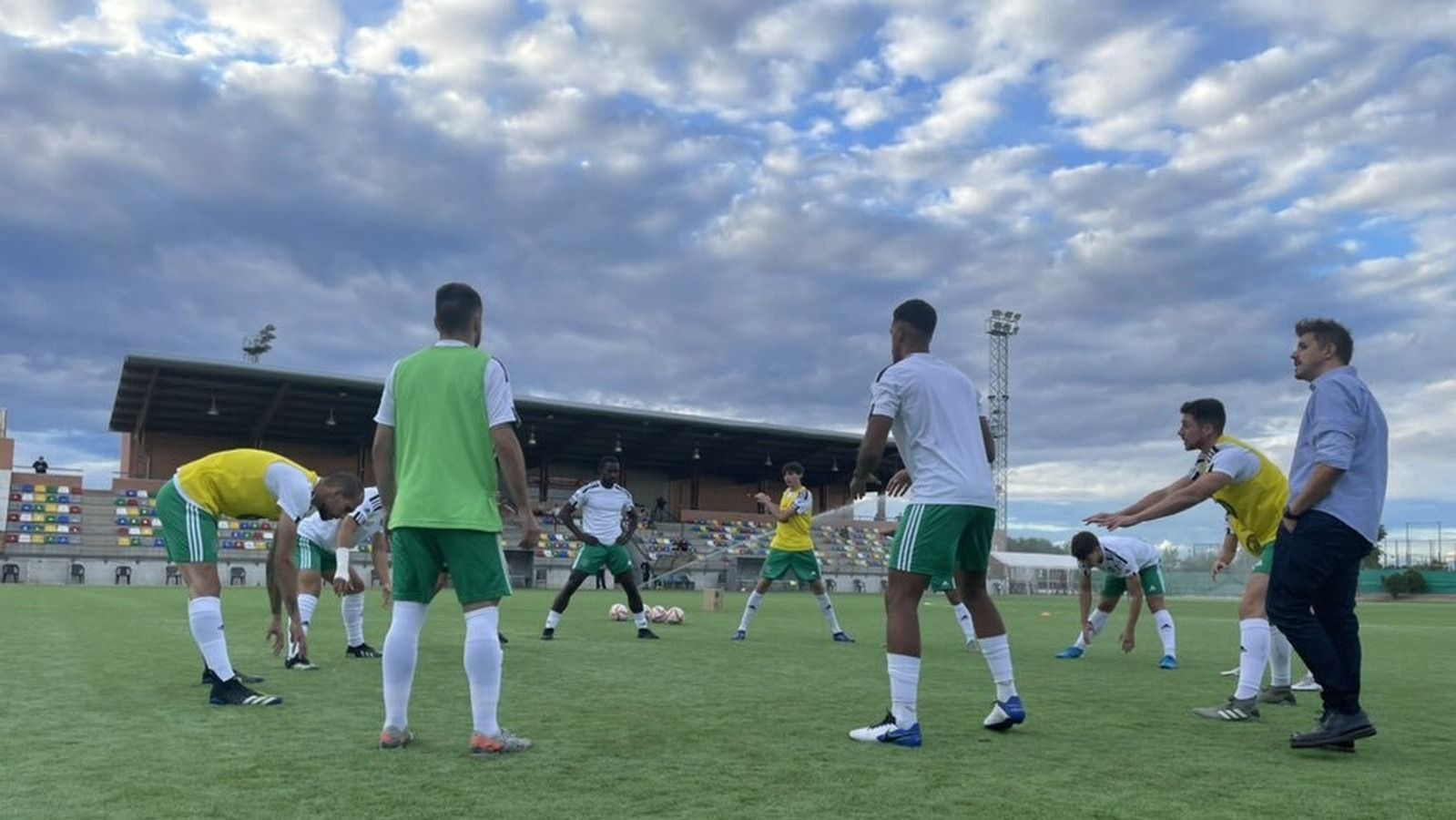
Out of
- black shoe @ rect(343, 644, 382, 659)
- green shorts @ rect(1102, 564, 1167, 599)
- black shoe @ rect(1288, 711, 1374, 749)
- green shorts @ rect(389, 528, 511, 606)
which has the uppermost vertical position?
green shorts @ rect(389, 528, 511, 606)

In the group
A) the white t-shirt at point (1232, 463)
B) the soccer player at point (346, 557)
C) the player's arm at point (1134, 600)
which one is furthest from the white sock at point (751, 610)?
the white t-shirt at point (1232, 463)

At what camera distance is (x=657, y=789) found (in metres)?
4.11

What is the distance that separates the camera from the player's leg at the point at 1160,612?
10.7 metres

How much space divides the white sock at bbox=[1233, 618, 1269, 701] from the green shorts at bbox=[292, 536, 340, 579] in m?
7.44

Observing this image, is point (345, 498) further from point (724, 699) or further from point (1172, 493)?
point (1172, 493)

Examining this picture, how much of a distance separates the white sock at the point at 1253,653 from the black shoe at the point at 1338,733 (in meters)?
1.28

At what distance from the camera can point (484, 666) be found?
494 cm

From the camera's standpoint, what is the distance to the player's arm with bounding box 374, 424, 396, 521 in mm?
5289

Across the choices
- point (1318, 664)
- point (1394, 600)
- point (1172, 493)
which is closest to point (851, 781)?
point (1318, 664)

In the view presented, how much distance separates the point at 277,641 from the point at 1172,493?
20.4 ft

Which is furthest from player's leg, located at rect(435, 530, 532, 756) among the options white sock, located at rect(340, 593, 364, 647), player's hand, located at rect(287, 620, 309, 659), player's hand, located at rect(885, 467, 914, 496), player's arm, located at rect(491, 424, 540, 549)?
white sock, located at rect(340, 593, 364, 647)

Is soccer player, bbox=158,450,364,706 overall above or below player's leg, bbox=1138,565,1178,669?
above

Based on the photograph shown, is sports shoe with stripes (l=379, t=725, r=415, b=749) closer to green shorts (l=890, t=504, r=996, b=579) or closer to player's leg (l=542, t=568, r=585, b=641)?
green shorts (l=890, t=504, r=996, b=579)

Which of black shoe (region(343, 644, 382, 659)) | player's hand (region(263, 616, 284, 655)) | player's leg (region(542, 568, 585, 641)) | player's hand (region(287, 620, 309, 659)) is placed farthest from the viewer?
player's leg (region(542, 568, 585, 641))
